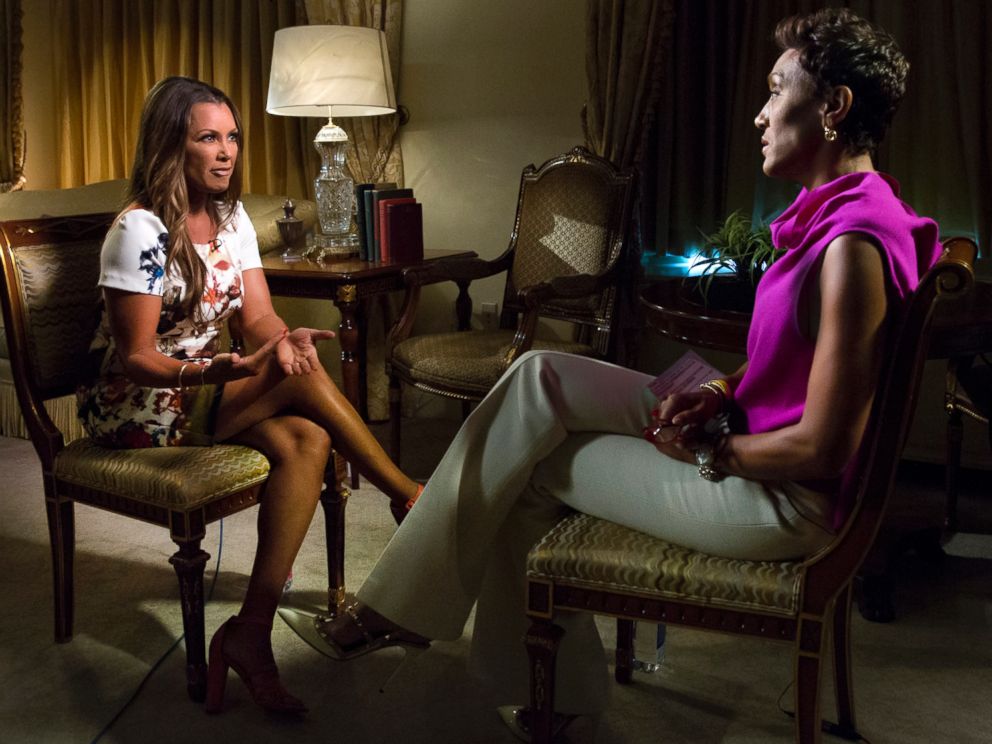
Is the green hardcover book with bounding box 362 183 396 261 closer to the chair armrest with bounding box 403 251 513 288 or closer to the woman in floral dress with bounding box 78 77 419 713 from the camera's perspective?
the chair armrest with bounding box 403 251 513 288

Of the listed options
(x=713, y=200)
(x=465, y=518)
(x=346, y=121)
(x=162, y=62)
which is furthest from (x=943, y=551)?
(x=162, y=62)

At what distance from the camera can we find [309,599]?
2.63 m

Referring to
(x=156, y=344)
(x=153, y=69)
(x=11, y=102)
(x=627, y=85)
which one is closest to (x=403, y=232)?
(x=627, y=85)

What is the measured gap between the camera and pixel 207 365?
212cm

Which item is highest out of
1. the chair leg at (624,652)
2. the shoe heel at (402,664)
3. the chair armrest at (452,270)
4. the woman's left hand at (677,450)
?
A: the chair armrest at (452,270)

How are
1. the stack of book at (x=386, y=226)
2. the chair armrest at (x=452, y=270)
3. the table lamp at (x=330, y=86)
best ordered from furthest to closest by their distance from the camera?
the table lamp at (x=330, y=86), the stack of book at (x=386, y=226), the chair armrest at (x=452, y=270)

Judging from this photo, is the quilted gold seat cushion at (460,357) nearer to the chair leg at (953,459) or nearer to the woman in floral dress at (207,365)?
the woman in floral dress at (207,365)

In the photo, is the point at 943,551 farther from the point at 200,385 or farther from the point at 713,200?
the point at 200,385

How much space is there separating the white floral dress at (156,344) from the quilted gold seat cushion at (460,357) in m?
0.93

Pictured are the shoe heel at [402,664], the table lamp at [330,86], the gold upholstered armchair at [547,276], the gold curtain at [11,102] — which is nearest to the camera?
the shoe heel at [402,664]

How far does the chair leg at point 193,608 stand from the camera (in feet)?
6.86

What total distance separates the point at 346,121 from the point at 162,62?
1.13 m

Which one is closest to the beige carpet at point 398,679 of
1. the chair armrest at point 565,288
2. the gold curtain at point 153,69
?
the chair armrest at point 565,288

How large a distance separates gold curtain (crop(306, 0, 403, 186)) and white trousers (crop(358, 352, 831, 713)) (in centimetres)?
273
